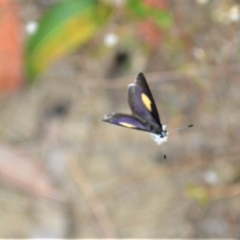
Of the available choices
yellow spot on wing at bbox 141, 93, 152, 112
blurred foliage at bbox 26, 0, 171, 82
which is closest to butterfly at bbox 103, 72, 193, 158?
yellow spot on wing at bbox 141, 93, 152, 112

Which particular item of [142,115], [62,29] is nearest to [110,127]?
[62,29]

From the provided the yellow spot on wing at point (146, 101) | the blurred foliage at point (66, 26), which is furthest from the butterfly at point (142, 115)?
the blurred foliage at point (66, 26)

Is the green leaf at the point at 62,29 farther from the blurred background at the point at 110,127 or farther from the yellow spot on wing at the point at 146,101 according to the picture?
the yellow spot on wing at the point at 146,101

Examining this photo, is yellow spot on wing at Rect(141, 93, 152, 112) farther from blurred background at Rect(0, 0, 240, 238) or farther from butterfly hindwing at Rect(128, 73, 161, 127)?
blurred background at Rect(0, 0, 240, 238)

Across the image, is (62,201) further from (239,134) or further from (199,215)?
(239,134)

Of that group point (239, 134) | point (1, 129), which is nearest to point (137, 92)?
point (239, 134)
